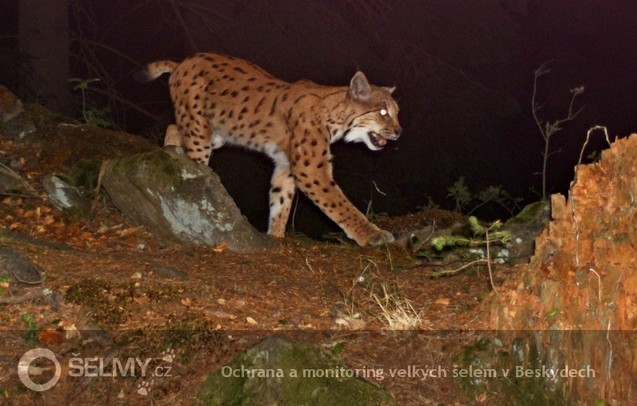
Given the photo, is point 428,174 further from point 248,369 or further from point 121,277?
point 248,369

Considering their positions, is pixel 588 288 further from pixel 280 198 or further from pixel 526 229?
pixel 280 198

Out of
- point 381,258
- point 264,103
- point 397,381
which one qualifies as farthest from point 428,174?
point 397,381

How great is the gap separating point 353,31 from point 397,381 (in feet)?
24.5

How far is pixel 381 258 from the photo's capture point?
22.0ft

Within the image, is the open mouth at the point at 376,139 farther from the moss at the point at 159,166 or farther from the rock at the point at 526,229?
the moss at the point at 159,166

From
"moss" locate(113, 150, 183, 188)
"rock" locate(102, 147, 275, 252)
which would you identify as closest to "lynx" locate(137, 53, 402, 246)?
"rock" locate(102, 147, 275, 252)

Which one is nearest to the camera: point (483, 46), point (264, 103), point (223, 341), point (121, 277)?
point (223, 341)

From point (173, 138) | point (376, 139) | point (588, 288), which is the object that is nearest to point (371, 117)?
point (376, 139)

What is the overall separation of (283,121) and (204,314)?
3585 millimetres

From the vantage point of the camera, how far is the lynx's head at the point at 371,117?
819 centimetres

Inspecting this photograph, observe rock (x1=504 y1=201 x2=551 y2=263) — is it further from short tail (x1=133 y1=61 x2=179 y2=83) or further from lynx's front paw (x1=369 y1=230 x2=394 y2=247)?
short tail (x1=133 y1=61 x2=179 y2=83)

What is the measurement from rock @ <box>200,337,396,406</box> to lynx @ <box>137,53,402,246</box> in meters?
3.43

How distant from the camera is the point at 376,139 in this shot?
8367 mm

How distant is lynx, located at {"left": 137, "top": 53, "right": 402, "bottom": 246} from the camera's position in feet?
26.2
